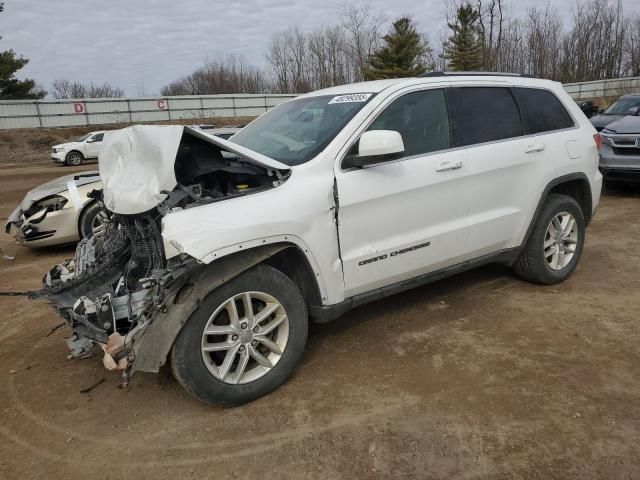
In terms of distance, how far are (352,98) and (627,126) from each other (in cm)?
747

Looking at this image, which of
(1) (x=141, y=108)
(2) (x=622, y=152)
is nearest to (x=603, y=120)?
(2) (x=622, y=152)

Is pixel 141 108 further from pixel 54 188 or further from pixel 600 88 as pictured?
pixel 600 88

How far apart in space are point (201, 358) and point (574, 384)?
Answer: 2.32 meters

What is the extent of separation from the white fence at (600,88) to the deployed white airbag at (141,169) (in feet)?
151

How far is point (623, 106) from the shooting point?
11414 millimetres

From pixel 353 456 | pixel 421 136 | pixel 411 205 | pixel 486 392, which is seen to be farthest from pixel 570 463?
pixel 421 136

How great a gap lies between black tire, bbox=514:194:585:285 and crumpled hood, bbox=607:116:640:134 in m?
5.14

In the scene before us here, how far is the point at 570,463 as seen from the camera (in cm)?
252

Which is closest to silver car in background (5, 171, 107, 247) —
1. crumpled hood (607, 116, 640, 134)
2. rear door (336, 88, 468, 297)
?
rear door (336, 88, 468, 297)

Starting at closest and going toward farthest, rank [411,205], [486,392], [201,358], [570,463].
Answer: [570,463], [201,358], [486,392], [411,205]

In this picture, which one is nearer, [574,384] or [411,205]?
[574,384]

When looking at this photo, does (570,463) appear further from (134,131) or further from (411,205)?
(134,131)

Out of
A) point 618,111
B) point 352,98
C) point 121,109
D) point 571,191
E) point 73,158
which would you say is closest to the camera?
point 352,98

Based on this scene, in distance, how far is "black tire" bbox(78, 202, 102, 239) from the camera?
6.58 meters
